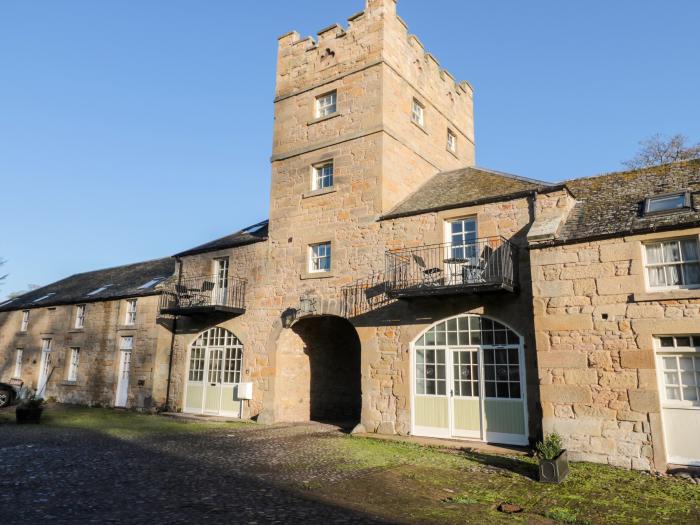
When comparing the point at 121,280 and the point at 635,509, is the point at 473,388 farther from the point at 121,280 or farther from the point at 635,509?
the point at 121,280

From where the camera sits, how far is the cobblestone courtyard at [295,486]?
6.04 m

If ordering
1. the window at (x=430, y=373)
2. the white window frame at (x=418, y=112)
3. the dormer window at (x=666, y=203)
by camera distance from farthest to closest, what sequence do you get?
1. the white window frame at (x=418, y=112)
2. the window at (x=430, y=373)
3. the dormer window at (x=666, y=203)

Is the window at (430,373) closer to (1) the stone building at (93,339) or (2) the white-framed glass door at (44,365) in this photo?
(1) the stone building at (93,339)

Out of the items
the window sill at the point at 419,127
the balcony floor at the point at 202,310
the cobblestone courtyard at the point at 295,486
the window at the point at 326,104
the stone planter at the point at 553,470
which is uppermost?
the window at the point at 326,104

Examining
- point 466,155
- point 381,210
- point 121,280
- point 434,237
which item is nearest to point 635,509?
point 434,237

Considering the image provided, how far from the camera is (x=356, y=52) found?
15.8 metres

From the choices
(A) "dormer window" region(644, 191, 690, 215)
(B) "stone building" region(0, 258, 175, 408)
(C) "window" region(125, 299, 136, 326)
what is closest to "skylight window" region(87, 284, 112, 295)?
(B) "stone building" region(0, 258, 175, 408)

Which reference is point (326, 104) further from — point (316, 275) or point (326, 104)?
point (316, 275)

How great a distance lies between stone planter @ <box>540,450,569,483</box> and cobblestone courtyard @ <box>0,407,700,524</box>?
20 cm

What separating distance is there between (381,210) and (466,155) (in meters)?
7.74

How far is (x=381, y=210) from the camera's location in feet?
45.7

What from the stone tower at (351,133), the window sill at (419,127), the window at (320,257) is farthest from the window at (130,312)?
the window sill at (419,127)

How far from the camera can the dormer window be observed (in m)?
9.50

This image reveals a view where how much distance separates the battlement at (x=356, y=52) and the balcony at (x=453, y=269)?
655cm
